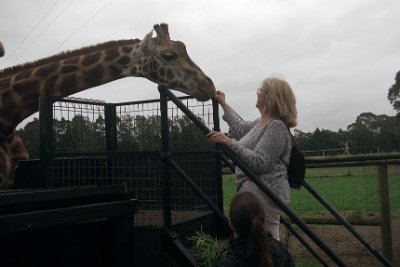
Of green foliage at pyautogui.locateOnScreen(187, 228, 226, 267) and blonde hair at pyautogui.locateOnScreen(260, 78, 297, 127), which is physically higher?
blonde hair at pyautogui.locateOnScreen(260, 78, 297, 127)

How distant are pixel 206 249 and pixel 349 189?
22.8 ft

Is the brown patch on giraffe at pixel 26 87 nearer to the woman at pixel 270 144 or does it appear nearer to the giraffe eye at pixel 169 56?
the giraffe eye at pixel 169 56

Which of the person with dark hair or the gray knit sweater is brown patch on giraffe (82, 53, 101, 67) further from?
the person with dark hair

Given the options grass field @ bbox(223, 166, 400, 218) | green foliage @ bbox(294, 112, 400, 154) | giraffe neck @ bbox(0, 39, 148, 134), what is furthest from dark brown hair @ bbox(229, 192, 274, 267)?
green foliage @ bbox(294, 112, 400, 154)

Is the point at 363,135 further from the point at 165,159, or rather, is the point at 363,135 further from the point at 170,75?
the point at 165,159

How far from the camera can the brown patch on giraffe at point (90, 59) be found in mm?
5195

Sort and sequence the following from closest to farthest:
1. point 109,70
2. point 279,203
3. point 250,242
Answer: point 250,242 → point 279,203 → point 109,70

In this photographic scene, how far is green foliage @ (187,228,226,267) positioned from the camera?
10.1ft

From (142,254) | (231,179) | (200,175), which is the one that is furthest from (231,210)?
(231,179)

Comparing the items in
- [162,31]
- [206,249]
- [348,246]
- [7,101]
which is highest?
[162,31]

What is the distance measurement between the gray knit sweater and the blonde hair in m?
0.06

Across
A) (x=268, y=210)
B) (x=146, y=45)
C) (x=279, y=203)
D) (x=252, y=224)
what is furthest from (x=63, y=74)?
(x=252, y=224)

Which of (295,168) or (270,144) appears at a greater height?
(270,144)

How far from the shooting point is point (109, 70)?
520cm
